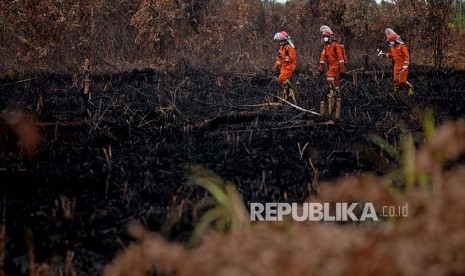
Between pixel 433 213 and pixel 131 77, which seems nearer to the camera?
pixel 433 213

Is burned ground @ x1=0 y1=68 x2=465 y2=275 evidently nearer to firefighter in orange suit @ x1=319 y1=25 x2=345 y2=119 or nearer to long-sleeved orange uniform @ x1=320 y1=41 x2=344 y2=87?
firefighter in orange suit @ x1=319 y1=25 x2=345 y2=119

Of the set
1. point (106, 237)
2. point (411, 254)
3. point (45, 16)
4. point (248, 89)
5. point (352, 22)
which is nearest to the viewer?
point (411, 254)

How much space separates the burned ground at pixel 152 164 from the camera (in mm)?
4020

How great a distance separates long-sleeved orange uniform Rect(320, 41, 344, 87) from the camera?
11.3 metres

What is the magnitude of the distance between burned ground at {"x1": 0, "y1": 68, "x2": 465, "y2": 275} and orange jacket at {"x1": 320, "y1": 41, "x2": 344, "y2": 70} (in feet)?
5.24

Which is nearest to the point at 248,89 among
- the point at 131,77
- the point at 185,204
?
the point at 131,77

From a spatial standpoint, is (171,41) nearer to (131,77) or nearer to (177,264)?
(131,77)

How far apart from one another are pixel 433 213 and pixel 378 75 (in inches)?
509

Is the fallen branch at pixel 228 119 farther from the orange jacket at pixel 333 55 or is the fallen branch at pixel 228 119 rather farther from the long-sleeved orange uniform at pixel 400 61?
the long-sleeved orange uniform at pixel 400 61

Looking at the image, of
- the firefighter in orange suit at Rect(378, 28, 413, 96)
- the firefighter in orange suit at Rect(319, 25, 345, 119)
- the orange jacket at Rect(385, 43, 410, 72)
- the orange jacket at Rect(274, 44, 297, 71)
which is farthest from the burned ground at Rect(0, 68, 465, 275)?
the orange jacket at Rect(385, 43, 410, 72)

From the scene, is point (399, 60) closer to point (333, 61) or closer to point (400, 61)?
point (400, 61)

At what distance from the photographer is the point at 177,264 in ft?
7.52

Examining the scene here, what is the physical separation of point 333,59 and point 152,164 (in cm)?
673

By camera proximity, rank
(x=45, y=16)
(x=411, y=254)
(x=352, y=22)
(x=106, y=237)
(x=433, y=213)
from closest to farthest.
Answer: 1. (x=411, y=254)
2. (x=433, y=213)
3. (x=106, y=237)
4. (x=45, y=16)
5. (x=352, y=22)
